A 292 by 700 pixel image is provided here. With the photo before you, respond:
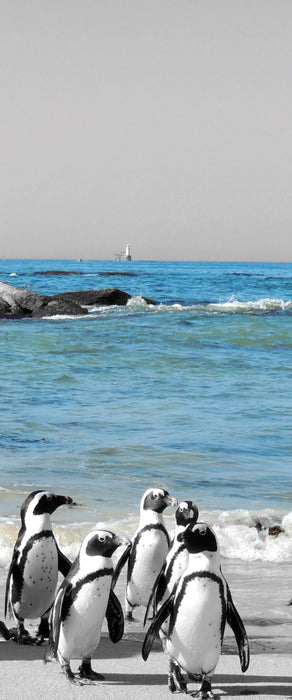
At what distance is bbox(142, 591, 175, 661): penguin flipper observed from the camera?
3.76 metres

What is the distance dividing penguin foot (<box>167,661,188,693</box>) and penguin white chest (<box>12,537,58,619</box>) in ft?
2.89

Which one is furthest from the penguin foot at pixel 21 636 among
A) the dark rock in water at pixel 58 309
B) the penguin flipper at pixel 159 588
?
the dark rock in water at pixel 58 309

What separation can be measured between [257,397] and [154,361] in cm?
481

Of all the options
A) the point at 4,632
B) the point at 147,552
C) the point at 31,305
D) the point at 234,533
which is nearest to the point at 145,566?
the point at 147,552

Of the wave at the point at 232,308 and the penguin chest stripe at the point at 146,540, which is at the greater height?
the penguin chest stripe at the point at 146,540

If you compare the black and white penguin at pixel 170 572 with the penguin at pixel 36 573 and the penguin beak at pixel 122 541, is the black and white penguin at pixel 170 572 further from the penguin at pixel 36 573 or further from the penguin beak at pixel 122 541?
the penguin at pixel 36 573

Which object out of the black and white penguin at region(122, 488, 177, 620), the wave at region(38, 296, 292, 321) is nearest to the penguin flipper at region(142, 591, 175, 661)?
the black and white penguin at region(122, 488, 177, 620)

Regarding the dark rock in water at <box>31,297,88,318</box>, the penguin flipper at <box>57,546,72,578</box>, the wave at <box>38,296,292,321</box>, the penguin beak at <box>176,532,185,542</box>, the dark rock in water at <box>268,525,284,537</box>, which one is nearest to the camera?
the penguin beak at <box>176,532,185,542</box>

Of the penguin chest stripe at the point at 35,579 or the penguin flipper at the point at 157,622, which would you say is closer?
the penguin flipper at the point at 157,622

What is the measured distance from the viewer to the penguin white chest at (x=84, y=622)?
396 centimetres

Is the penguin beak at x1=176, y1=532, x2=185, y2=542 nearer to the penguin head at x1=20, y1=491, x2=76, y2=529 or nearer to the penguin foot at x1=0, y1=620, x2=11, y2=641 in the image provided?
the penguin head at x1=20, y1=491, x2=76, y2=529

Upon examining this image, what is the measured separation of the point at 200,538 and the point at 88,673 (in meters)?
0.78

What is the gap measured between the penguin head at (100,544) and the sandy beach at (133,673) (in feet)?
1.72

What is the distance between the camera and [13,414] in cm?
1263
